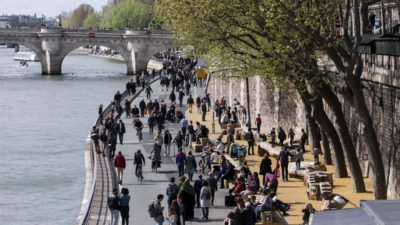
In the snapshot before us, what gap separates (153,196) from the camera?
27.6 meters

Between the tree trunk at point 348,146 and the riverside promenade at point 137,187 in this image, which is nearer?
the riverside promenade at point 137,187

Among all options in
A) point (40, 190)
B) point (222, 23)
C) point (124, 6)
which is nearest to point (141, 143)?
point (40, 190)

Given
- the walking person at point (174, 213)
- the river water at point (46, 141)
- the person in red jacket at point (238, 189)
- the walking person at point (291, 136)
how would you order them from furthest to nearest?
the walking person at point (291, 136) < the river water at point (46, 141) < the person in red jacket at point (238, 189) < the walking person at point (174, 213)

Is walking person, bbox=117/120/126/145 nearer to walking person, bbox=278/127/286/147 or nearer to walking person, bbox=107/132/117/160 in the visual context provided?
walking person, bbox=107/132/117/160

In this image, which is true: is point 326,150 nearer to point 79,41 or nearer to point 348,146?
point 348,146

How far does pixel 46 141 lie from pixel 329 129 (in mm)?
25682

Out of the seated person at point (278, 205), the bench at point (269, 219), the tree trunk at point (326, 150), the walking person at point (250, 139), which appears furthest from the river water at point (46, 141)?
the bench at point (269, 219)

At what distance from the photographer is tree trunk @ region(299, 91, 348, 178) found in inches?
1171

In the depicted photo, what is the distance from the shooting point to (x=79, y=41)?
10188cm

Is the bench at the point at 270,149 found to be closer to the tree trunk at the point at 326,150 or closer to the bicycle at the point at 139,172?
the tree trunk at the point at 326,150

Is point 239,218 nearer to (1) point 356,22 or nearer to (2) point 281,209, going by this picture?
(2) point 281,209

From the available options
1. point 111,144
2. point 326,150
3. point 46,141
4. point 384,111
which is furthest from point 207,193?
point 46,141

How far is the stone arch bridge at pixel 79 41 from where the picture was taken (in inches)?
3947

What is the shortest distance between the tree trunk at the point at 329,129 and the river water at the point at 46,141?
8998mm
